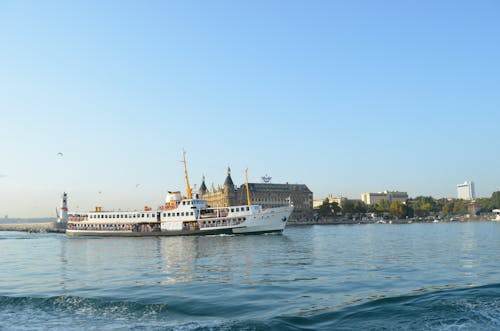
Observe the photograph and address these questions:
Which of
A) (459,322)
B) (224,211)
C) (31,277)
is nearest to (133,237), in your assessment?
(224,211)

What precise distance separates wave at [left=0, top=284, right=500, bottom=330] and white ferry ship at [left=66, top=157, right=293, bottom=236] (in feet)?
196

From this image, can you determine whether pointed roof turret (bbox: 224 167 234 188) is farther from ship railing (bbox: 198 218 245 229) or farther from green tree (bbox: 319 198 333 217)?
ship railing (bbox: 198 218 245 229)

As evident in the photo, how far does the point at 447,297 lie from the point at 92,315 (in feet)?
51.3

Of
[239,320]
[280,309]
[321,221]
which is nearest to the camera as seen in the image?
[239,320]

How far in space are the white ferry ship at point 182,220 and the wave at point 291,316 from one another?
59739 mm

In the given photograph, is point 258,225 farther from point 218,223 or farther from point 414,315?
point 414,315

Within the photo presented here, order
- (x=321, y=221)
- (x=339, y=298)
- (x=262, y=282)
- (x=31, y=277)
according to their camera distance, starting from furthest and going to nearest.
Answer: (x=321, y=221), (x=31, y=277), (x=262, y=282), (x=339, y=298)

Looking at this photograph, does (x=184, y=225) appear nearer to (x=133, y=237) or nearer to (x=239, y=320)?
(x=133, y=237)

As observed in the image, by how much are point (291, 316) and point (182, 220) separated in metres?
71.3

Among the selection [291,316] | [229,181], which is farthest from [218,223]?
[229,181]

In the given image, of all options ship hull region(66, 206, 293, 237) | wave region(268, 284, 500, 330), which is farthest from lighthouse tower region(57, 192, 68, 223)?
wave region(268, 284, 500, 330)

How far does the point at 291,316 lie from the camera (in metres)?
16.9

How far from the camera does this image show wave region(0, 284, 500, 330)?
15617mm

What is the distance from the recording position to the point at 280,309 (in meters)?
18.6
